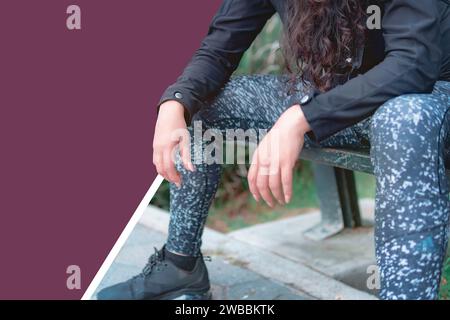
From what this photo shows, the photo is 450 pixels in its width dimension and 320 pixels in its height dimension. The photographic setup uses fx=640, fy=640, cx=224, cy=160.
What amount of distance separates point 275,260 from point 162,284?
0.69 m

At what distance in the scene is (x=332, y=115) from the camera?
158cm

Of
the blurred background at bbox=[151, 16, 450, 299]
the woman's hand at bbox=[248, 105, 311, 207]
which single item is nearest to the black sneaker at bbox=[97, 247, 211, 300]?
the woman's hand at bbox=[248, 105, 311, 207]

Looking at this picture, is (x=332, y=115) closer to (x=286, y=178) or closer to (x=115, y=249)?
(x=286, y=178)

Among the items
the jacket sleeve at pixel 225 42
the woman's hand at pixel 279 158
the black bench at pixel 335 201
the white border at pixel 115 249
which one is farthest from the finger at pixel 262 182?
the black bench at pixel 335 201

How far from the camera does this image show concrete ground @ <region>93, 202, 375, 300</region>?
7.82 ft

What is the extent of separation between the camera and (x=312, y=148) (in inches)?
77.5

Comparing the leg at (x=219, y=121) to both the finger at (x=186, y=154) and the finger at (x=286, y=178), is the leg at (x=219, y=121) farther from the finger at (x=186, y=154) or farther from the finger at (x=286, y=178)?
the finger at (x=286, y=178)

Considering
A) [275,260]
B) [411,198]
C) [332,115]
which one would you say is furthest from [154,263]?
[411,198]

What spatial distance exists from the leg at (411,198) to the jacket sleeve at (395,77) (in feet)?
0.31

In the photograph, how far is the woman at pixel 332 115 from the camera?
1.43 m

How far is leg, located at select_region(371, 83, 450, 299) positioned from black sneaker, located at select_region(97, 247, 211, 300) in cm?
84

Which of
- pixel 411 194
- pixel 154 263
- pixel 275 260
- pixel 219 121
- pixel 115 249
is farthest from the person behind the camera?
pixel 275 260
